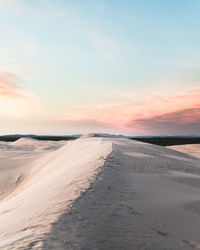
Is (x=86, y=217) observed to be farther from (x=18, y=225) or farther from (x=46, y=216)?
(x=18, y=225)

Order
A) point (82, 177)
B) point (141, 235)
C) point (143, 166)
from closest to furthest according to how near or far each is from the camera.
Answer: point (141, 235) < point (82, 177) < point (143, 166)

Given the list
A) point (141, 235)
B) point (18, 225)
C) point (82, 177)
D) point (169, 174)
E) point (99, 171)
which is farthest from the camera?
point (169, 174)

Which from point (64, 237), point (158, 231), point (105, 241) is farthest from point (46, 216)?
point (158, 231)

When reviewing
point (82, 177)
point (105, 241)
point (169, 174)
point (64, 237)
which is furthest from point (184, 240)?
point (169, 174)

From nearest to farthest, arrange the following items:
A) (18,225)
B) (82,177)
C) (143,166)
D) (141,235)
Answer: (141,235)
(18,225)
(82,177)
(143,166)

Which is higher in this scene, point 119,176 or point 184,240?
point 119,176

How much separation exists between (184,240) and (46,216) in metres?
1.18

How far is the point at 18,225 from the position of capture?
1.99 m

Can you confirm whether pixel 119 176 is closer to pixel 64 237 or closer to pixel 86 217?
pixel 86 217

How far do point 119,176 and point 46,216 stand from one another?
1.57 metres

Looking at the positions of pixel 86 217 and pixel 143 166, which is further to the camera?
pixel 143 166

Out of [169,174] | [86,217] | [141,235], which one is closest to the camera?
[141,235]

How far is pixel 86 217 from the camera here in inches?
72.6

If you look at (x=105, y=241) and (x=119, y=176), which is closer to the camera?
(x=105, y=241)
